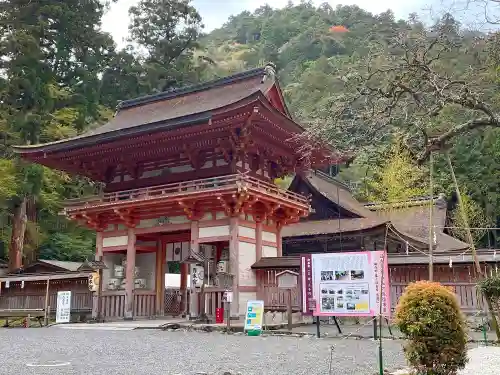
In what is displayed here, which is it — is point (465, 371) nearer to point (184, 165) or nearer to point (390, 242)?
point (184, 165)

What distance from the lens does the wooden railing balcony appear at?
15.4 metres

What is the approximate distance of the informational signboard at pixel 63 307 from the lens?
17.7 m

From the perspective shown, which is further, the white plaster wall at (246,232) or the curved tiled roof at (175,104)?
the curved tiled roof at (175,104)

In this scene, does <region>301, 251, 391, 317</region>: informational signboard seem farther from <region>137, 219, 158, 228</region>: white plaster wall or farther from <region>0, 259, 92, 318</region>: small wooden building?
<region>0, 259, 92, 318</region>: small wooden building

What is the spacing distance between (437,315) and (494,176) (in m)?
32.1

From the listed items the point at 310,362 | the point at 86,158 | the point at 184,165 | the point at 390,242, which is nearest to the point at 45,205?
the point at 86,158

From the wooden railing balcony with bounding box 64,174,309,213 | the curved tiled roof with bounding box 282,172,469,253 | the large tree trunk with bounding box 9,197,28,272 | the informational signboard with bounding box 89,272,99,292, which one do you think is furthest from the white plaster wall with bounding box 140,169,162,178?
the large tree trunk with bounding box 9,197,28,272

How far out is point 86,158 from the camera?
19.1m

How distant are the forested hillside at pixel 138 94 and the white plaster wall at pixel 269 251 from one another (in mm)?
5056

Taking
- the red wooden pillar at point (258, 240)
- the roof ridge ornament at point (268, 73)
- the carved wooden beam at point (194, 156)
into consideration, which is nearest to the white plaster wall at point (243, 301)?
the red wooden pillar at point (258, 240)

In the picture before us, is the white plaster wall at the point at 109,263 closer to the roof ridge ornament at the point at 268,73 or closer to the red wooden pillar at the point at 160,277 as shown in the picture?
the red wooden pillar at the point at 160,277

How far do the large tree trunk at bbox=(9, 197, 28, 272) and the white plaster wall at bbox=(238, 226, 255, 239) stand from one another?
41.6ft

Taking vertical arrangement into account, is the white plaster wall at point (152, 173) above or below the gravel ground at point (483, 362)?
above

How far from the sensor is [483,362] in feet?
24.1
